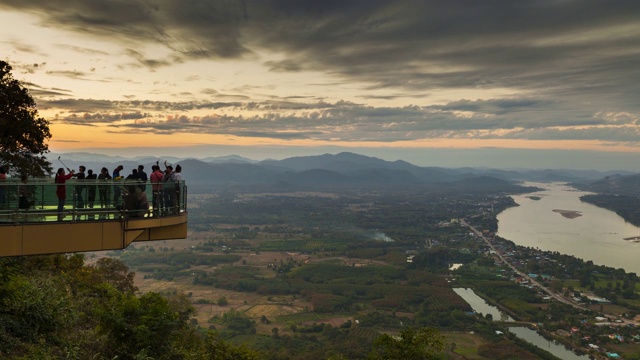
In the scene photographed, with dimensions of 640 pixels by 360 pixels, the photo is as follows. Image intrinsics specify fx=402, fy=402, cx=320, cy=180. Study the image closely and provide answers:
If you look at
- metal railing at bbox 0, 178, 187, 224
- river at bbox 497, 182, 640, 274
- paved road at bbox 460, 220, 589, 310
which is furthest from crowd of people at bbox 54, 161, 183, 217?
river at bbox 497, 182, 640, 274

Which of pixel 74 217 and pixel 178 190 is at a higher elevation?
pixel 178 190

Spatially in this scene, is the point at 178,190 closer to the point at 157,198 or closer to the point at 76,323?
the point at 157,198

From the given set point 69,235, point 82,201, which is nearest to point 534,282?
point 82,201

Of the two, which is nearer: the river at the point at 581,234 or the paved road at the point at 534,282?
the paved road at the point at 534,282

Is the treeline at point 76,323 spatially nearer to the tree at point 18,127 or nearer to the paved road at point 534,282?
the tree at point 18,127

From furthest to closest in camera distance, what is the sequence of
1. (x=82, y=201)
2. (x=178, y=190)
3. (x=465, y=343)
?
1. (x=465, y=343)
2. (x=178, y=190)
3. (x=82, y=201)

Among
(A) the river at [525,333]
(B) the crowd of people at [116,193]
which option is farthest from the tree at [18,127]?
(A) the river at [525,333]

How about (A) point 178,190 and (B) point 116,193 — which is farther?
(A) point 178,190
